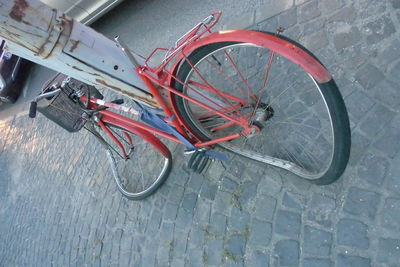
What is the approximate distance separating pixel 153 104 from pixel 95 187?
7.47ft

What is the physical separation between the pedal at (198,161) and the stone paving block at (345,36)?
1590 millimetres

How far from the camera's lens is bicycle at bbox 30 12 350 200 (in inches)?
117

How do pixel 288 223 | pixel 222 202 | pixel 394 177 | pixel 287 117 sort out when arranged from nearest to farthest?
pixel 394 177 < pixel 288 223 < pixel 287 117 < pixel 222 202

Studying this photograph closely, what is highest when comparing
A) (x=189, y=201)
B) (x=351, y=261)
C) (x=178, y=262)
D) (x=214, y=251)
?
(x=189, y=201)

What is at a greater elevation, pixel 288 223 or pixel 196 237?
pixel 288 223

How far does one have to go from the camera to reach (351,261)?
291cm

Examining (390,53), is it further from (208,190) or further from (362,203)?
(208,190)

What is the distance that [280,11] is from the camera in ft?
14.6

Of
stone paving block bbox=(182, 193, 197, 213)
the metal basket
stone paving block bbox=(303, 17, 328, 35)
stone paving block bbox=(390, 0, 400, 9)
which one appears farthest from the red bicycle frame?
stone paving block bbox=(390, 0, 400, 9)

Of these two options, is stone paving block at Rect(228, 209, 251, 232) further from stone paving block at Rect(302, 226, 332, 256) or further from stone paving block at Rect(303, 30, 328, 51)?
stone paving block at Rect(303, 30, 328, 51)

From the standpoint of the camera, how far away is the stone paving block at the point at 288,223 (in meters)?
3.30

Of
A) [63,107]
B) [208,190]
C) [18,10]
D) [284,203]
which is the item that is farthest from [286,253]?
[18,10]

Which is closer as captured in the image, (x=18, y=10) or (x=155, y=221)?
(x=18, y=10)

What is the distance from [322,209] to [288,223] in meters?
0.31
